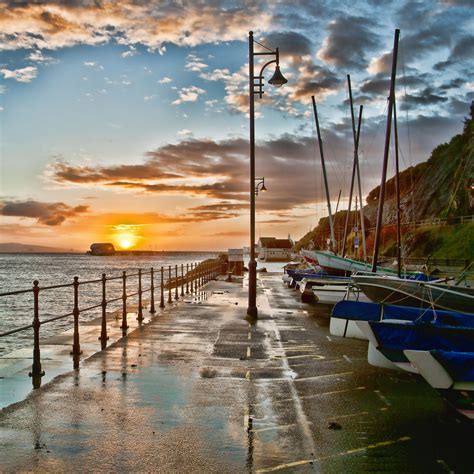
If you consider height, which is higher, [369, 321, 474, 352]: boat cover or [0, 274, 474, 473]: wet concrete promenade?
[369, 321, 474, 352]: boat cover

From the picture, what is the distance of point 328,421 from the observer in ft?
21.2

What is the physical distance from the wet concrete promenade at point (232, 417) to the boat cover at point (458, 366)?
701mm

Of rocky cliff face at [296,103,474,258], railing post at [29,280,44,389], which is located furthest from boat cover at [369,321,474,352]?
rocky cliff face at [296,103,474,258]

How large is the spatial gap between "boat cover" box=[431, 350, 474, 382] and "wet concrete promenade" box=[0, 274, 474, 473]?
2.30 ft

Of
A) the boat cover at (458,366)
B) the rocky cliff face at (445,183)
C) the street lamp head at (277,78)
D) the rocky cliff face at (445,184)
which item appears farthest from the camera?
the rocky cliff face at (445,183)

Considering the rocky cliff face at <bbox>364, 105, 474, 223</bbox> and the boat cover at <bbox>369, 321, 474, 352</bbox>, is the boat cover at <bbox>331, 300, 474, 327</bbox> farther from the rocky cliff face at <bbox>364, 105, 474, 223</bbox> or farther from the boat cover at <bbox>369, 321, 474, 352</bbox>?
the rocky cliff face at <bbox>364, 105, 474, 223</bbox>

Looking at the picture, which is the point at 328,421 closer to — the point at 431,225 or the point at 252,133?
the point at 252,133

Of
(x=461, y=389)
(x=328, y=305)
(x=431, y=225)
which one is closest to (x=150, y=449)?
(x=461, y=389)

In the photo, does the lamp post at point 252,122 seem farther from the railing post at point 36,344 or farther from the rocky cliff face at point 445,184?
the rocky cliff face at point 445,184

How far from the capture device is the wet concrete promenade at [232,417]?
5242 mm

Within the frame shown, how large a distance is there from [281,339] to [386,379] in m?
4.16

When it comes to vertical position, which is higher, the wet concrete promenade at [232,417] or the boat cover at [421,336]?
the boat cover at [421,336]

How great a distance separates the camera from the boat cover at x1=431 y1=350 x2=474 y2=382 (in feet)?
19.1

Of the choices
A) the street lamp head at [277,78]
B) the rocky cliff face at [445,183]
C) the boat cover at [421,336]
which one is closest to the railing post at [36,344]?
the boat cover at [421,336]
